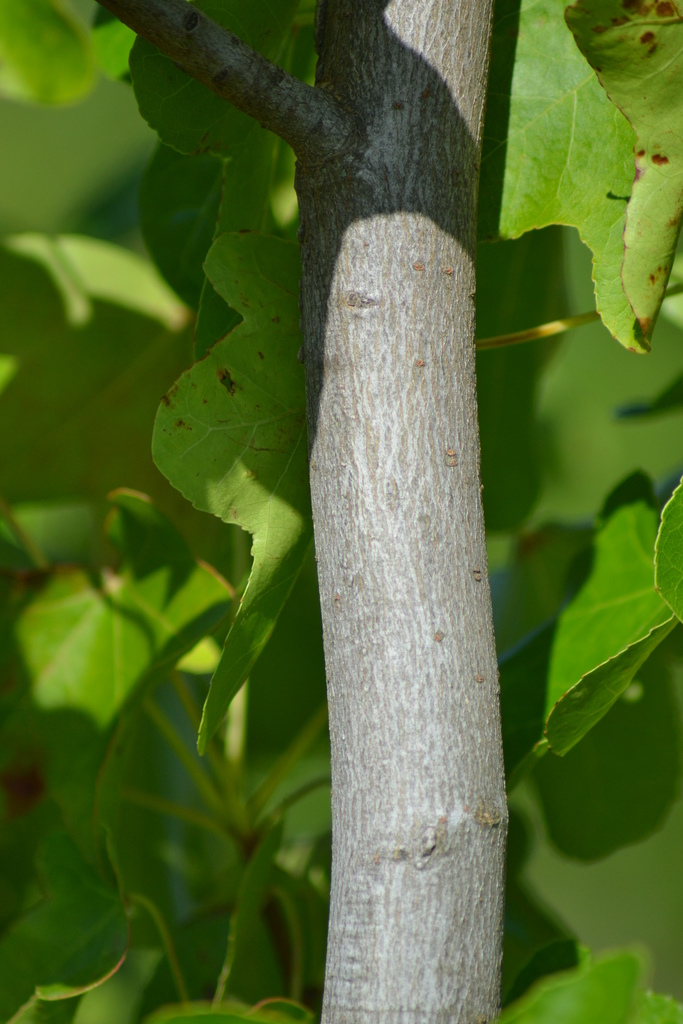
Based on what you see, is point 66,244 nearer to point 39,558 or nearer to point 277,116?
point 39,558

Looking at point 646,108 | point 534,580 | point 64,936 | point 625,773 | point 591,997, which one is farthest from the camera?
point 534,580

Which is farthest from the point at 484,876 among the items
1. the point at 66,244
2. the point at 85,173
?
the point at 85,173

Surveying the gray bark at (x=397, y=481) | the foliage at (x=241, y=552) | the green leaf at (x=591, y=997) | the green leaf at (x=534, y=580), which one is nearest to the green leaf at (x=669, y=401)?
the foliage at (x=241, y=552)

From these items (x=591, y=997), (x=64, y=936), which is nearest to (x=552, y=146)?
(x=591, y=997)

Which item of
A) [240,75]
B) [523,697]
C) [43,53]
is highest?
[43,53]

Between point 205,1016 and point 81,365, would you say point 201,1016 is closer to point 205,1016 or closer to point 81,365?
point 205,1016

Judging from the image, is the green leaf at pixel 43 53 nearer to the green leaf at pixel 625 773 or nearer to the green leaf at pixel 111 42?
the green leaf at pixel 111 42
